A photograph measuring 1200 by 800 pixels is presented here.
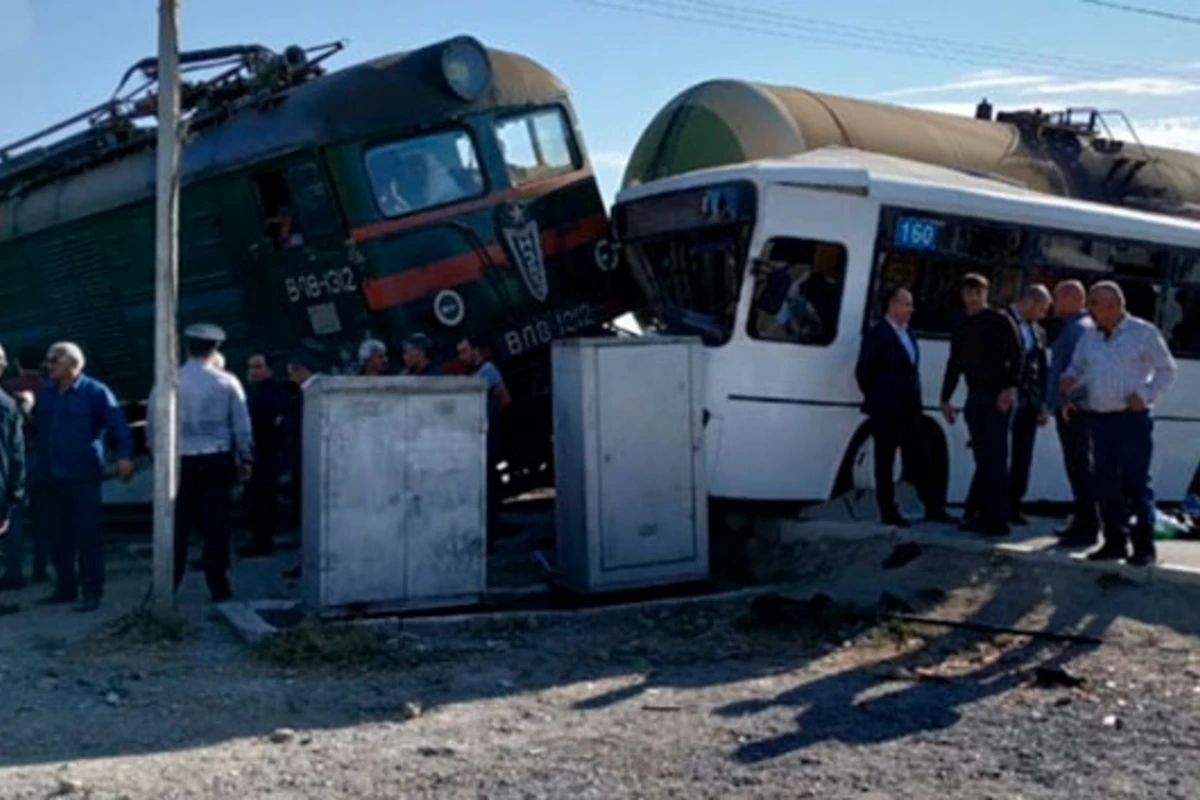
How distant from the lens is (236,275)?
12.6m

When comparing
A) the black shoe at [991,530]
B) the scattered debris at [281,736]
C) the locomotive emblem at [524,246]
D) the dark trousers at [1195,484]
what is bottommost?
the scattered debris at [281,736]

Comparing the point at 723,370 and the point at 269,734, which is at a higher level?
the point at 723,370

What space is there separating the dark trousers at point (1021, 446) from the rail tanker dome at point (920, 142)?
3.54 meters

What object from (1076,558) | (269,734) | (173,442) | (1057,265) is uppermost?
(1057,265)

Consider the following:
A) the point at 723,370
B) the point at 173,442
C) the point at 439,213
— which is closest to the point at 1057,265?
the point at 723,370

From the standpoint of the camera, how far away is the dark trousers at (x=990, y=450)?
32.0ft

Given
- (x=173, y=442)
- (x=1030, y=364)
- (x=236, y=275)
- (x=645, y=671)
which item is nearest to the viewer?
(x=645, y=671)

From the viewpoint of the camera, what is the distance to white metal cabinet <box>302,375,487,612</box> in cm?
891

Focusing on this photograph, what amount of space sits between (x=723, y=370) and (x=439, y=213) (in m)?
3.23

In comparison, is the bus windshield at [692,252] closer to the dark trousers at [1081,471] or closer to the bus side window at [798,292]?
the bus side window at [798,292]

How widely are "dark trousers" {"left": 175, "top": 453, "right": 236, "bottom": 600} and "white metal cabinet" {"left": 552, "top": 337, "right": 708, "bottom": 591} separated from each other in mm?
2185

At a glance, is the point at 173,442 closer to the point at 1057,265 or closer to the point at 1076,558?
the point at 1076,558

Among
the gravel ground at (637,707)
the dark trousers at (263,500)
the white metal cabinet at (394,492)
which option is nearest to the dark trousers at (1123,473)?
the gravel ground at (637,707)

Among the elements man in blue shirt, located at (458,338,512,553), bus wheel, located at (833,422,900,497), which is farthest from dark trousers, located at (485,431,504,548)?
bus wheel, located at (833,422,900,497)
